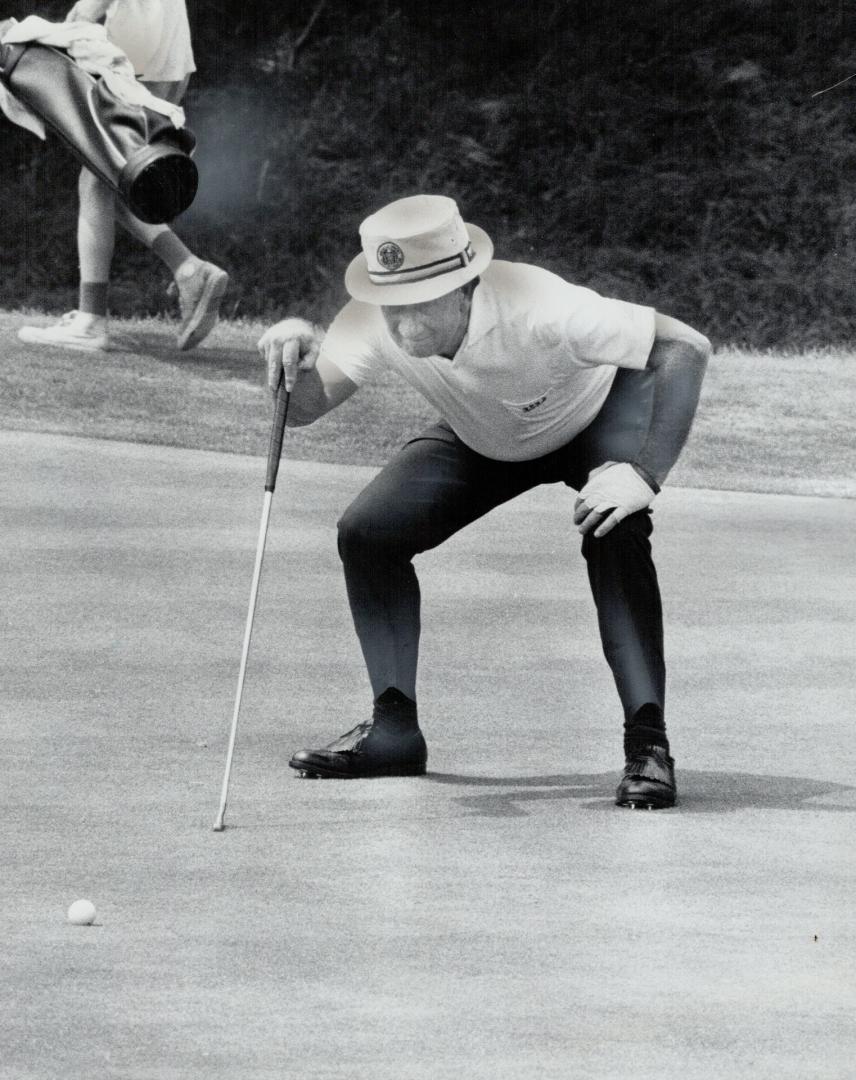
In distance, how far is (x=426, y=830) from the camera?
5402mm

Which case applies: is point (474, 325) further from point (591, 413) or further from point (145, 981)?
point (145, 981)

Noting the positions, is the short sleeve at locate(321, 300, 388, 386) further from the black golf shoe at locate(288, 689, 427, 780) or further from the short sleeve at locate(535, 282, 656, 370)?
the black golf shoe at locate(288, 689, 427, 780)

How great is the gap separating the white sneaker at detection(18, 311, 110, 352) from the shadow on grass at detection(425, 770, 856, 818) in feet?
25.2

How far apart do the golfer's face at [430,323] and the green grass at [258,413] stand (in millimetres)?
6302

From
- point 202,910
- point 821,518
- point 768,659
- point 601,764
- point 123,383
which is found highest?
point 202,910

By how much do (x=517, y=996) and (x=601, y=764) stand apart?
6.74 ft

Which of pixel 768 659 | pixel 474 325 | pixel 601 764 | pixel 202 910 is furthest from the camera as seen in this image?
pixel 768 659

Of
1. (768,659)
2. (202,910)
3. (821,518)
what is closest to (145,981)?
(202,910)

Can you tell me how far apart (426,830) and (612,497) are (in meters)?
0.86

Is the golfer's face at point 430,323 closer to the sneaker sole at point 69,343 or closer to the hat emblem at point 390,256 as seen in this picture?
the hat emblem at point 390,256


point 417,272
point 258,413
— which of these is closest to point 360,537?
point 417,272

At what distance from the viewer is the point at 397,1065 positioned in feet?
12.5

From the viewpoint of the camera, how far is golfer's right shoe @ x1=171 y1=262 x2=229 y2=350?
12891mm

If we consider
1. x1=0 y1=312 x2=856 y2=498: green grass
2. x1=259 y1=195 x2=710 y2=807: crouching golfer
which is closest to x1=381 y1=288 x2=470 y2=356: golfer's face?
x1=259 y1=195 x2=710 y2=807: crouching golfer
